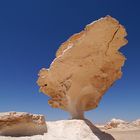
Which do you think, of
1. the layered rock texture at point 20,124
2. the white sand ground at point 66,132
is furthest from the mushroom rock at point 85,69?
the layered rock texture at point 20,124

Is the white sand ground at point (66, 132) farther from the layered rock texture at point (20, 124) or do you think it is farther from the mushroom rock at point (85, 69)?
the mushroom rock at point (85, 69)

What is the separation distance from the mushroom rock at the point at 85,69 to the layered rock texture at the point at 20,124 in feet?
12.9

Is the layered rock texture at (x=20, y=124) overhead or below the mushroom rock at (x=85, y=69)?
below

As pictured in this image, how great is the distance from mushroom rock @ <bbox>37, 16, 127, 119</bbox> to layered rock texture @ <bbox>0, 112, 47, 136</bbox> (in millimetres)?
3932

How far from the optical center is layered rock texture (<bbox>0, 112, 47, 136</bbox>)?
9344 mm

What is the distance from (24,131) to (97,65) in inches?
232

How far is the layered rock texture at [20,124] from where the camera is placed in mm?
9344

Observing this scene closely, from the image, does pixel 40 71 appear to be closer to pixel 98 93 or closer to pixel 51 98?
pixel 51 98

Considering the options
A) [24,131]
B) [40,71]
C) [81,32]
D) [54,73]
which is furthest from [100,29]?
[24,131]

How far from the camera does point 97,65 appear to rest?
13938 mm

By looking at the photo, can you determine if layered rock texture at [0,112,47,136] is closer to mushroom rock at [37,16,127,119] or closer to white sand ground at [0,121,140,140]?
white sand ground at [0,121,140,140]

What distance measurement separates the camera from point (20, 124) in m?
9.69

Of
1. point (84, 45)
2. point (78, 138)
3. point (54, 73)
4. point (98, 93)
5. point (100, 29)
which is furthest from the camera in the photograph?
point (98, 93)

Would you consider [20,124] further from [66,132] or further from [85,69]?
[85,69]
